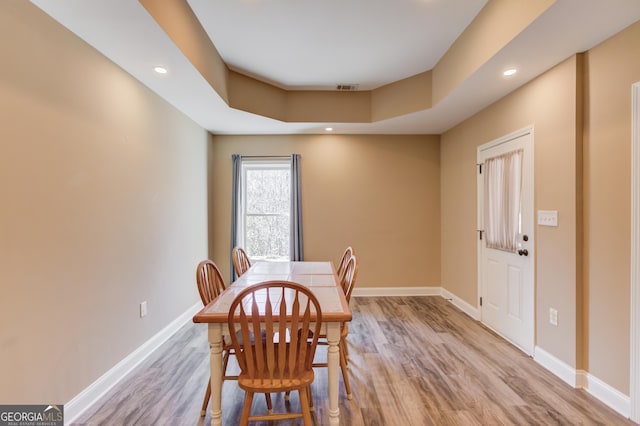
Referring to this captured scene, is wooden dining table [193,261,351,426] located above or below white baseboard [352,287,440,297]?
above

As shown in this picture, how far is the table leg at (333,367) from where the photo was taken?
5.19ft

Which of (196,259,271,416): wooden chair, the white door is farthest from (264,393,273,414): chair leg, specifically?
the white door

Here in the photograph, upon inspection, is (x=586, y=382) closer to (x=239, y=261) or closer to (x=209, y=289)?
(x=209, y=289)

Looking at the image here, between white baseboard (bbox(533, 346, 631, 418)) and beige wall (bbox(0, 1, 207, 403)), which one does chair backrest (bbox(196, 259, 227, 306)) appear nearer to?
beige wall (bbox(0, 1, 207, 403))

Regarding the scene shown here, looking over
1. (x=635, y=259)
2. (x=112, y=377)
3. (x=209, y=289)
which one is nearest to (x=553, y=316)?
(x=635, y=259)

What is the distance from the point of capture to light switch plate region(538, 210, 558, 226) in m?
2.35

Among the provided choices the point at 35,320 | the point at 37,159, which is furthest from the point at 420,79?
the point at 35,320

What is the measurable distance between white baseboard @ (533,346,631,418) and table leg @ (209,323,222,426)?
253 cm

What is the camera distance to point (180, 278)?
339 cm

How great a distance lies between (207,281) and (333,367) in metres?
1.06

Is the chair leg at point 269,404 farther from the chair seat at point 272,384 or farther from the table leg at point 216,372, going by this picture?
the chair seat at point 272,384

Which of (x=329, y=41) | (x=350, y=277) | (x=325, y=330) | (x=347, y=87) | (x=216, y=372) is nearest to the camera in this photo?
(x=216, y=372)

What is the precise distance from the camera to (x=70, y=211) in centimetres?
187

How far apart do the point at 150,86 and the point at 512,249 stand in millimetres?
3908
